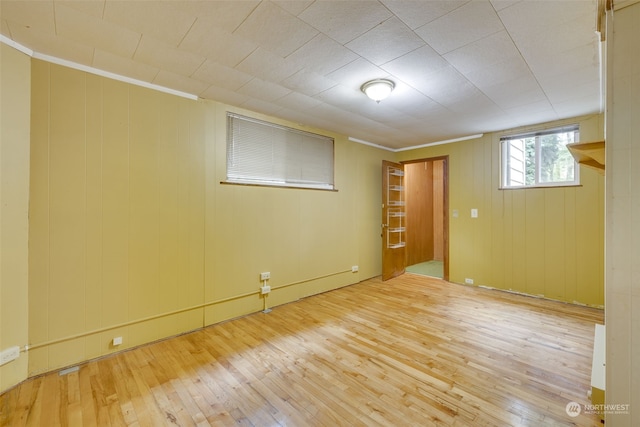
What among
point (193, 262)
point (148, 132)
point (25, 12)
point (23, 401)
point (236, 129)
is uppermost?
point (25, 12)

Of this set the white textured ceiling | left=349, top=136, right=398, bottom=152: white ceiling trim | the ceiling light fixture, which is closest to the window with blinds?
the white textured ceiling

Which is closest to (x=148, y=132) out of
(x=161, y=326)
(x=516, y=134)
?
(x=161, y=326)

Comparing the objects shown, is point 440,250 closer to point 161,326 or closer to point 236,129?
point 236,129

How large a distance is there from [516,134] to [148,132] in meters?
4.84

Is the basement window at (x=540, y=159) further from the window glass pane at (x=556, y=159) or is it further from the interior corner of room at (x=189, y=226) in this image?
the interior corner of room at (x=189, y=226)

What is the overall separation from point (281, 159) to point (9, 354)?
9.72ft

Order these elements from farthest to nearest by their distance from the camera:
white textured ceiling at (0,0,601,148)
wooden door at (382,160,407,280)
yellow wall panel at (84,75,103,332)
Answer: wooden door at (382,160,407,280) < yellow wall panel at (84,75,103,332) < white textured ceiling at (0,0,601,148)

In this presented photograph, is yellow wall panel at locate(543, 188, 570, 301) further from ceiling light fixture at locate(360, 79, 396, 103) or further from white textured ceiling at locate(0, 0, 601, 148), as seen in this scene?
ceiling light fixture at locate(360, 79, 396, 103)

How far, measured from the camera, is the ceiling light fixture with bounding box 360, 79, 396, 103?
246cm

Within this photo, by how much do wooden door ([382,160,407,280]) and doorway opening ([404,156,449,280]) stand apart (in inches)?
24.7

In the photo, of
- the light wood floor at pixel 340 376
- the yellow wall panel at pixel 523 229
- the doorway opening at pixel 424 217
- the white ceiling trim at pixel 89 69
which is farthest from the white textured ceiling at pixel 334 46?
the doorway opening at pixel 424 217

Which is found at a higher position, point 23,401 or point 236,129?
point 236,129

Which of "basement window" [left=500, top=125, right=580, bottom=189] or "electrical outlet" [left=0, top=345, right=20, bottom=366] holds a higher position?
"basement window" [left=500, top=125, right=580, bottom=189]

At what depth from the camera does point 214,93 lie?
109 inches
